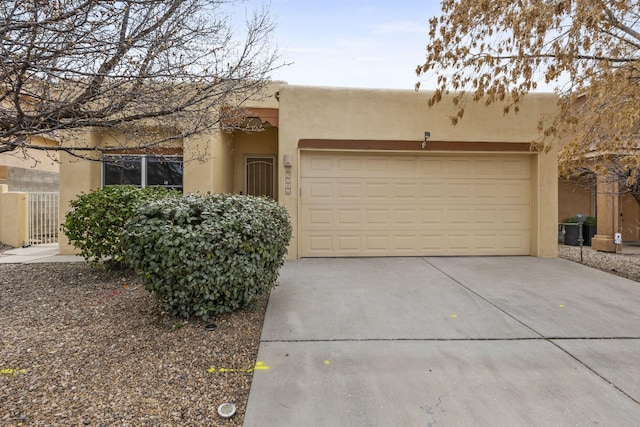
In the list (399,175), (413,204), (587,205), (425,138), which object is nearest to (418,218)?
(413,204)

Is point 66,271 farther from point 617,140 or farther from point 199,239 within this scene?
point 617,140

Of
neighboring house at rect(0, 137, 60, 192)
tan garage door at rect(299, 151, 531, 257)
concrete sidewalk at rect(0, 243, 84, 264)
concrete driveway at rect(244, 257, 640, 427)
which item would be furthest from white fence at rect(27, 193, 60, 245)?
concrete driveway at rect(244, 257, 640, 427)

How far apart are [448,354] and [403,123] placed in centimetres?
556

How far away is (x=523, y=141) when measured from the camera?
7.61m

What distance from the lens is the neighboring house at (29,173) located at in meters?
10.1

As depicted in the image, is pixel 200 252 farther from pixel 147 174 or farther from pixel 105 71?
pixel 147 174

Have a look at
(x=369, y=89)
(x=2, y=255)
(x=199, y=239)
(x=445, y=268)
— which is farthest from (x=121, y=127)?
(x=2, y=255)

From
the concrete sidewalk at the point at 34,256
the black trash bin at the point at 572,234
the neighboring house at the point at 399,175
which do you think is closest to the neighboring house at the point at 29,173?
the concrete sidewalk at the point at 34,256

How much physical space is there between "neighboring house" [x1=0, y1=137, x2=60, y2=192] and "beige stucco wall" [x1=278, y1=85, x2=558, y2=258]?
7292mm

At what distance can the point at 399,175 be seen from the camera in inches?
299

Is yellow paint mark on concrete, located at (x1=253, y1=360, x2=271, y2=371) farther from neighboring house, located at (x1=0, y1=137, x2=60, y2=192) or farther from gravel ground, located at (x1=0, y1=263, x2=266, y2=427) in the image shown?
neighboring house, located at (x1=0, y1=137, x2=60, y2=192)

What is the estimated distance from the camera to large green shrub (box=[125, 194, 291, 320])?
3.28 meters

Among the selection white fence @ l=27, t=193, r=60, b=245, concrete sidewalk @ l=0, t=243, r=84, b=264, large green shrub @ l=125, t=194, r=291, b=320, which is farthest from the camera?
white fence @ l=27, t=193, r=60, b=245

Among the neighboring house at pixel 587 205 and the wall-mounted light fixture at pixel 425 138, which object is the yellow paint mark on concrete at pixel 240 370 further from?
the neighboring house at pixel 587 205
